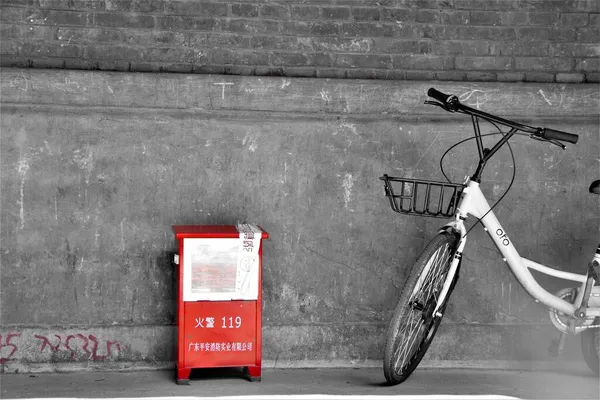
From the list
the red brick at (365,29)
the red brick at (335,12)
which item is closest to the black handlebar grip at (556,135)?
the red brick at (365,29)

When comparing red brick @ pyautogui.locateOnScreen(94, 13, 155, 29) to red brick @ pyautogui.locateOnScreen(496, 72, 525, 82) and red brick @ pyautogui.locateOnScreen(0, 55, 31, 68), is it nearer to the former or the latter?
red brick @ pyautogui.locateOnScreen(0, 55, 31, 68)

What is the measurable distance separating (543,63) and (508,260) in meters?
1.57

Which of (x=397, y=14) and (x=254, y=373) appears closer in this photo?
(x=254, y=373)

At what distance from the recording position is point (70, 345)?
6164 mm

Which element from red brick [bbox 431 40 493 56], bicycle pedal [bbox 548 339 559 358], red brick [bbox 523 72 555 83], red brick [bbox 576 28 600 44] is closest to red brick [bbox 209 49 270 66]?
red brick [bbox 431 40 493 56]

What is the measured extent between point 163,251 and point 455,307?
214 cm

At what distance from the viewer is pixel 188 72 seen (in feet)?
20.5

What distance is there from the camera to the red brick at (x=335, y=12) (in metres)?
6.36

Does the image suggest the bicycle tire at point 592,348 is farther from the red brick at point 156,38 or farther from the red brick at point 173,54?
the red brick at point 156,38

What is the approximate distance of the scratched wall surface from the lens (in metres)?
6.15

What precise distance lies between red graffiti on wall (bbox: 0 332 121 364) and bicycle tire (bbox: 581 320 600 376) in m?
3.20

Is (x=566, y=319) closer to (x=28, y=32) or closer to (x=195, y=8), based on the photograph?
(x=195, y=8)

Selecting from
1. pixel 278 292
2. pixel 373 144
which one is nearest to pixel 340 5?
pixel 373 144

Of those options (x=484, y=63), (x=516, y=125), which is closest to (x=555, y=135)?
(x=516, y=125)
